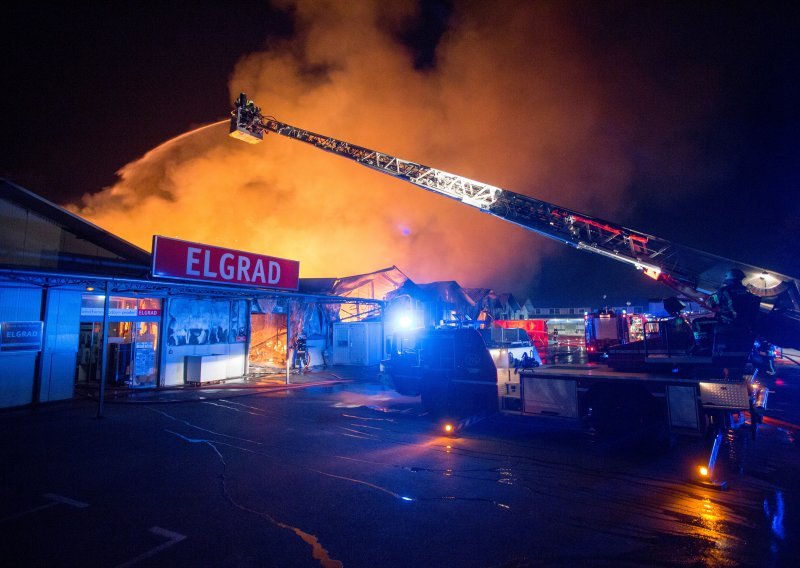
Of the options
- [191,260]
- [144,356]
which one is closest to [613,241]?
[191,260]

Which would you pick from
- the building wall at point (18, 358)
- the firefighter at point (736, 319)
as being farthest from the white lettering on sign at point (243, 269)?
the firefighter at point (736, 319)

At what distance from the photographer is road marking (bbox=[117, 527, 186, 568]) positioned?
12.7ft

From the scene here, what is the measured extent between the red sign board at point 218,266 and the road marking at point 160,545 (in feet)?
31.8

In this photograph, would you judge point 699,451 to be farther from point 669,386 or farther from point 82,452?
point 82,452

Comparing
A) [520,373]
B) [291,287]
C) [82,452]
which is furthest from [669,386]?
[291,287]

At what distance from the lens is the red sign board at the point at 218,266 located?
1259 centimetres

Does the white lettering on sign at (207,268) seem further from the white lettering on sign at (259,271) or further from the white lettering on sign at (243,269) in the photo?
the white lettering on sign at (259,271)

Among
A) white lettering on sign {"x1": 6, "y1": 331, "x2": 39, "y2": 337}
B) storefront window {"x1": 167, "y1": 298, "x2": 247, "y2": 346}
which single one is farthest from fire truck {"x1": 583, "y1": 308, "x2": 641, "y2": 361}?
white lettering on sign {"x1": 6, "y1": 331, "x2": 39, "y2": 337}

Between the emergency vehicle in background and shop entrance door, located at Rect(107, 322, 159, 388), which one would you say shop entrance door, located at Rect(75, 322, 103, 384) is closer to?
shop entrance door, located at Rect(107, 322, 159, 388)

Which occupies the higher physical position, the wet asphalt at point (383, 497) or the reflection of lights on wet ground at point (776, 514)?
the reflection of lights on wet ground at point (776, 514)

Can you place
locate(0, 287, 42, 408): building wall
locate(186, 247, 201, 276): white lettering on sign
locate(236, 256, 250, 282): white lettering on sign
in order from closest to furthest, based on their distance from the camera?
1. locate(0, 287, 42, 408): building wall
2. locate(186, 247, 201, 276): white lettering on sign
3. locate(236, 256, 250, 282): white lettering on sign

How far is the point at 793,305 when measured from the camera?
33.8ft

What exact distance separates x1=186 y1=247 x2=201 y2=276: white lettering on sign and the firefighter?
14317mm

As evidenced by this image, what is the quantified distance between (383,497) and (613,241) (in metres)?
10.4
